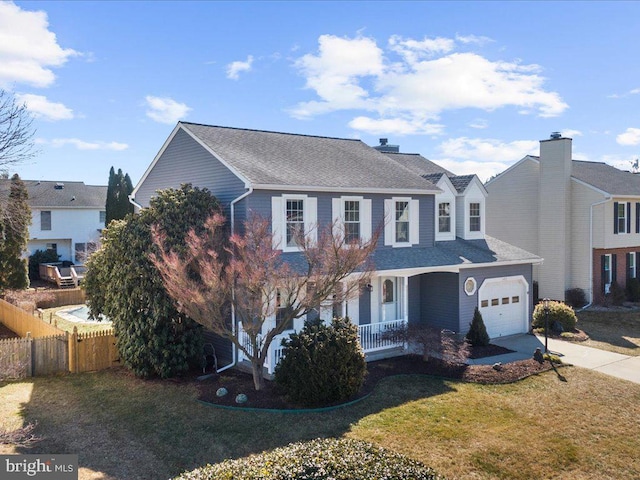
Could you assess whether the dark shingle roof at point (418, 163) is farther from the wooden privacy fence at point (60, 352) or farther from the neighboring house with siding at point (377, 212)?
the wooden privacy fence at point (60, 352)

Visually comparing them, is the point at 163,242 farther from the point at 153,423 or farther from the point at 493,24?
the point at 493,24

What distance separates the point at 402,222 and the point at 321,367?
27.6 ft

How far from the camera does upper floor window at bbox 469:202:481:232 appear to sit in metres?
21.4

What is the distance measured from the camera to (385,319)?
1798 cm

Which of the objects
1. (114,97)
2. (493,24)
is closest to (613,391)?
(493,24)

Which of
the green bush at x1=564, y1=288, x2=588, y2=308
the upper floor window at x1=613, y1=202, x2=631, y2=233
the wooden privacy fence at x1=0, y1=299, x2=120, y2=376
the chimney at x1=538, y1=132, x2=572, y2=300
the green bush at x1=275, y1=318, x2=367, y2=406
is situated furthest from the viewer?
the upper floor window at x1=613, y1=202, x2=631, y2=233

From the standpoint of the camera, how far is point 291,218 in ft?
52.1

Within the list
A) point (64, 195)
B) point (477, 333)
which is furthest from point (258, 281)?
point (64, 195)

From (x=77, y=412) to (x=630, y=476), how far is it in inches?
484

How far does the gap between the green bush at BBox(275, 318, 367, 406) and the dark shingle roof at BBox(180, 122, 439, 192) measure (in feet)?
16.8

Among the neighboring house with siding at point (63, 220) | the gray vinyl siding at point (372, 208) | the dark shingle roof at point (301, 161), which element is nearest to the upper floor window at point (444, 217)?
the gray vinyl siding at point (372, 208)

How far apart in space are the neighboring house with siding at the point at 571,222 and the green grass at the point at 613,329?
2264mm

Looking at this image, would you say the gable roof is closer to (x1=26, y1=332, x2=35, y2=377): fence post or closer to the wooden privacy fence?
the wooden privacy fence

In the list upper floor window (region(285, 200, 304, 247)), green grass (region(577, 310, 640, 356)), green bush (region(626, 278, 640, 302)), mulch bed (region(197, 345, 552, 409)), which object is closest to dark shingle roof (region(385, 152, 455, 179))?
upper floor window (region(285, 200, 304, 247))
